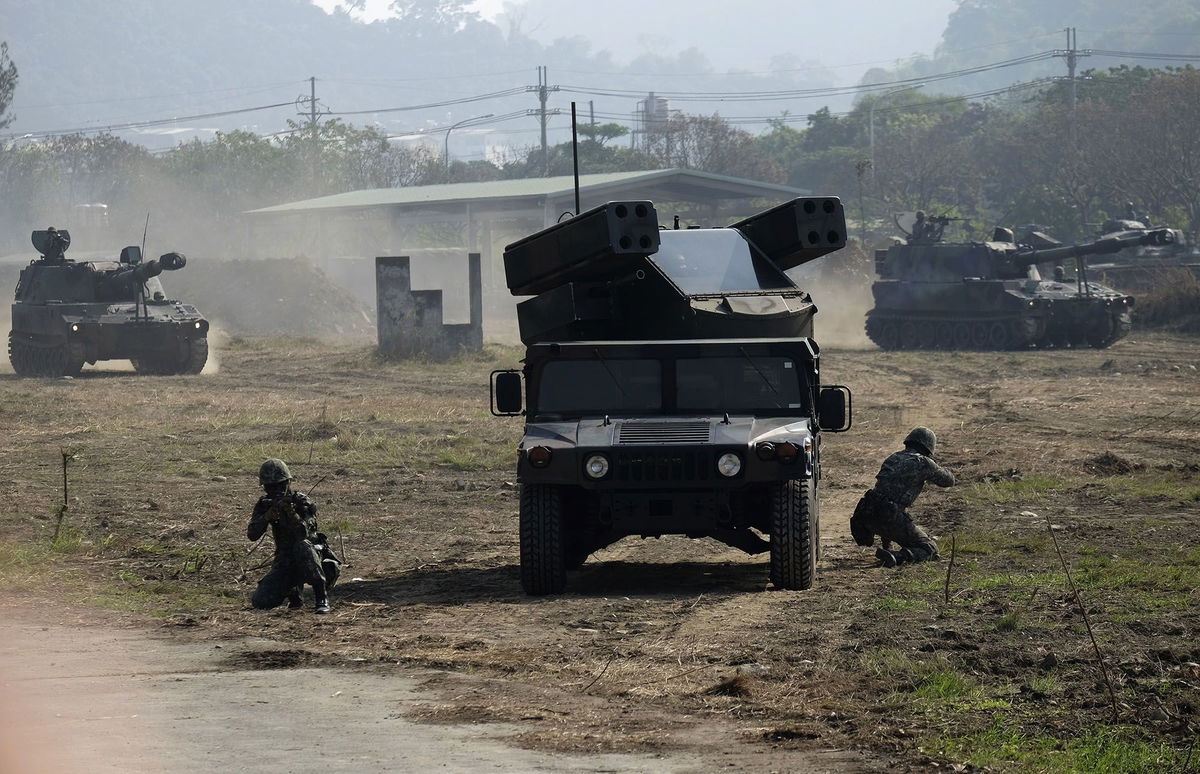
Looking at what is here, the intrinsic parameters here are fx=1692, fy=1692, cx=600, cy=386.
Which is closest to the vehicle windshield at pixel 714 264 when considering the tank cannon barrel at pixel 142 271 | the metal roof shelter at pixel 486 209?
the tank cannon barrel at pixel 142 271

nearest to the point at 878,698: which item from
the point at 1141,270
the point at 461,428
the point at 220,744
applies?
the point at 220,744

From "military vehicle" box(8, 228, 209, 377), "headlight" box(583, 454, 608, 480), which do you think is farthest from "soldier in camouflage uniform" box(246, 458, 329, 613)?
"military vehicle" box(8, 228, 209, 377)

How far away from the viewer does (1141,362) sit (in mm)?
32594

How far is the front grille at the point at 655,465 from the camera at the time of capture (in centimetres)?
1077

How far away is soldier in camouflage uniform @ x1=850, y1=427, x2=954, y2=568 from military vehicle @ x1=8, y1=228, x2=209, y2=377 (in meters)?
22.5

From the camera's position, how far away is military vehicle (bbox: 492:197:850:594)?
10.8m

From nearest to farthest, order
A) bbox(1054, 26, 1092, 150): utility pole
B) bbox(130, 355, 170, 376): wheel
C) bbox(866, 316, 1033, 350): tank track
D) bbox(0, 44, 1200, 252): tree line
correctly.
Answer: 1. bbox(130, 355, 170, 376): wheel
2. bbox(866, 316, 1033, 350): tank track
3. bbox(0, 44, 1200, 252): tree line
4. bbox(1054, 26, 1092, 150): utility pole

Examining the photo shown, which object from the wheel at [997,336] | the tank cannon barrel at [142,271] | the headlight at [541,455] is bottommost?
the headlight at [541,455]

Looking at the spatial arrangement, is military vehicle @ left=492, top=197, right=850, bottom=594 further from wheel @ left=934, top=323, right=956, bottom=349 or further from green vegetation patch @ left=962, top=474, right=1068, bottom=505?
wheel @ left=934, top=323, right=956, bottom=349

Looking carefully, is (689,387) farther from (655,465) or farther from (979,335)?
(979,335)

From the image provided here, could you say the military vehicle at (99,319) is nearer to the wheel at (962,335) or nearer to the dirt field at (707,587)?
the dirt field at (707,587)

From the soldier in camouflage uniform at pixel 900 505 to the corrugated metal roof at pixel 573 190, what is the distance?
44312 mm

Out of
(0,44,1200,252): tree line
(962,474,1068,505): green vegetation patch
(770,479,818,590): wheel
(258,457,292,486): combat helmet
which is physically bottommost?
(962,474,1068,505): green vegetation patch

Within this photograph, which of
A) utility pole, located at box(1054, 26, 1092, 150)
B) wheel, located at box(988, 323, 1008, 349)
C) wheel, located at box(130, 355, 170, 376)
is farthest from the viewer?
utility pole, located at box(1054, 26, 1092, 150)
